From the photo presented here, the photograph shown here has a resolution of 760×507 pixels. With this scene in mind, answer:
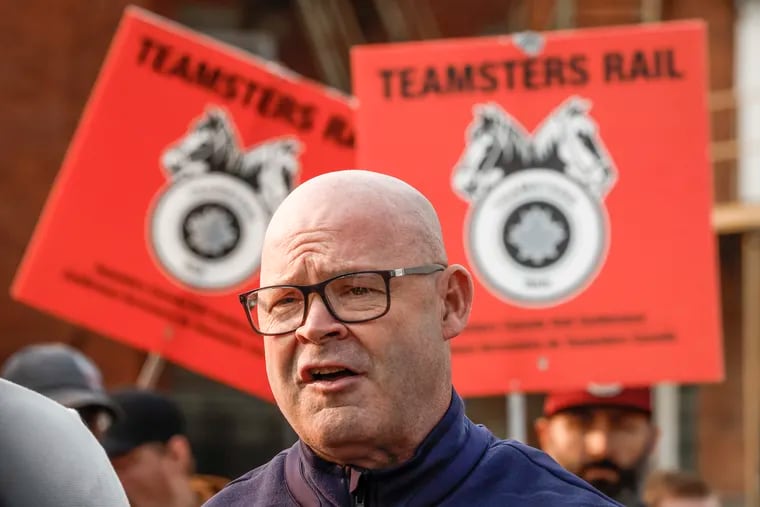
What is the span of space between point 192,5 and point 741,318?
5.41 meters

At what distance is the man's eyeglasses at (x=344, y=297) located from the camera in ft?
8.07

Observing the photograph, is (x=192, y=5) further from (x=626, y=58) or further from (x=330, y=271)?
(x=330, y=271)

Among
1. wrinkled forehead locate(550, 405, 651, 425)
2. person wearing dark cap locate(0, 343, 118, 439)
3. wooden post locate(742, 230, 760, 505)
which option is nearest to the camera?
person wearing dark cap locate(0, 343, 118, 439)

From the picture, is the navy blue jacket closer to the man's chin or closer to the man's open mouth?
the man's open mouth

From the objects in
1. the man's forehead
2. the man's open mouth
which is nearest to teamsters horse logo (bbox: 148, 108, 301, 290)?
the man's forehead

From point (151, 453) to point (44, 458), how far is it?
3375 millimetres

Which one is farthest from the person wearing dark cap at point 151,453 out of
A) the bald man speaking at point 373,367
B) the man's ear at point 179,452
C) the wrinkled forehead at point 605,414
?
the bald man speaking at point 373,367

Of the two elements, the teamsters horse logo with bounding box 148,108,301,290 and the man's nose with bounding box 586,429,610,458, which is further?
the teamsters horse logo with bounding box 148,108,301,290

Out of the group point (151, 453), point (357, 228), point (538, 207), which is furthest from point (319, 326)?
point (538, 207)

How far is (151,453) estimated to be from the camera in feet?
17.2

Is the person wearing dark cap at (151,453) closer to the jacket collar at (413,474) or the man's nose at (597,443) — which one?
the man's nose at (597,443)

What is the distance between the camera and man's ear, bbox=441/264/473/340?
2.58 meters

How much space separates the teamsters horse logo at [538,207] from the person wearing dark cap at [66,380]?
137cm

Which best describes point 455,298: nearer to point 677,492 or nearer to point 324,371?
point 324,371
